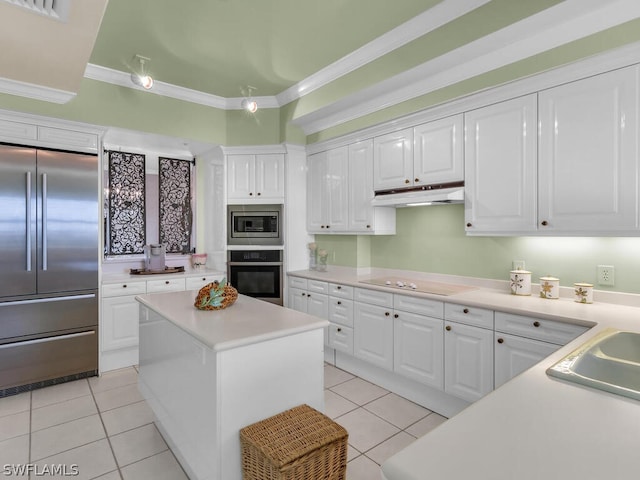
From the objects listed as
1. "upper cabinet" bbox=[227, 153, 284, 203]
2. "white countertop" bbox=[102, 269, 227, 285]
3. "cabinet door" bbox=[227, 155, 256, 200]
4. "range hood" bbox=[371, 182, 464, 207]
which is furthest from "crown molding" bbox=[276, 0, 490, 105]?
"white countertop" bbox=[102, 269, 227, 285]

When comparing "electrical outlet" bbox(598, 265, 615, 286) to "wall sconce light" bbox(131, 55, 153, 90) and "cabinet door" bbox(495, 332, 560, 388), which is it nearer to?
"cabinet door" bbox(495, 332, 560, 388)

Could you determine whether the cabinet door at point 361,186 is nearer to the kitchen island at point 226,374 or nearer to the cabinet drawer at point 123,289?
the kitchen island at point 226,374

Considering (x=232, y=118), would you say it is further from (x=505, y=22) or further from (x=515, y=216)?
(x=515, y=216)

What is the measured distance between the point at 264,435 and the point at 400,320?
1655mm

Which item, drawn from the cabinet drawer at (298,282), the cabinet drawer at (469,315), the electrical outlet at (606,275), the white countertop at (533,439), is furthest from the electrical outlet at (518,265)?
the cabinet drawer at (298,282)

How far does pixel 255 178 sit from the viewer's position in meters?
4.30

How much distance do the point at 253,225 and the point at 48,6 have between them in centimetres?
273

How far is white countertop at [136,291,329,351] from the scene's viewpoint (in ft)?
5.46

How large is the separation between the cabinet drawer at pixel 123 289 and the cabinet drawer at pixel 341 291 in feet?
6.48

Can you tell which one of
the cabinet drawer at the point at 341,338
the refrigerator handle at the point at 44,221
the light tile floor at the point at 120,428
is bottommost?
the light tile floor at the point at 120,428

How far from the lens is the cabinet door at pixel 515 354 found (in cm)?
210

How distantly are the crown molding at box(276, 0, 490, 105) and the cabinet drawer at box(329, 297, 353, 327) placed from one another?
2193 millimetres

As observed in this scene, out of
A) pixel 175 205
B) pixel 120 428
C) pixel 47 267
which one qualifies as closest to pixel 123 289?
pixel 47 267

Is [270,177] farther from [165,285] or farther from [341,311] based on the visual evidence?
[341,311]
